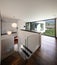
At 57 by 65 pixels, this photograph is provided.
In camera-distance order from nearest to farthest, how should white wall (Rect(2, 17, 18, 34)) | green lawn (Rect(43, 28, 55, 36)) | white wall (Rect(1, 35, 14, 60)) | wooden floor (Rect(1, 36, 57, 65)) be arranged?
wooden floor (Rect(1, 36, 57, 65))
white wall (Rect(1, 35, 14, 60))
white wall (Rect(2, 17, 18, 34))
green lawn (Rect(43, 28, 55, 36))

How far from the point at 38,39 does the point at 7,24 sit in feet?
12.7

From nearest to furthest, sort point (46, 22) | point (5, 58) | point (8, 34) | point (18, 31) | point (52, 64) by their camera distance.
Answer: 1. point (52, 64)
2. point (5, 58)
3. point (8, 34)
4. point (18, 31)
5. point (46, 22)

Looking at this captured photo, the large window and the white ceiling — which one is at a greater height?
the white ceiling

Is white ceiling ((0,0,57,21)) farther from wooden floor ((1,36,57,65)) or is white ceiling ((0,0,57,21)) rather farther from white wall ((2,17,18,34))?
white wall ((2,17,18,34))

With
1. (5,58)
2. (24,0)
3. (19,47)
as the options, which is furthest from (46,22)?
(24,0)

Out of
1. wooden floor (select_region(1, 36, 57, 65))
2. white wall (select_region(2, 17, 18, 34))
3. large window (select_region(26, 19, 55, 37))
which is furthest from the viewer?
large window (select_region(26, 19, 55, 37))

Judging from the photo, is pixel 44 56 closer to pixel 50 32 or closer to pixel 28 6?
pixel 28 6

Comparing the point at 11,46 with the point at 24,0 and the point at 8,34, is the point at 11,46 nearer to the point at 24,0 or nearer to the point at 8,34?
the point at 8,34

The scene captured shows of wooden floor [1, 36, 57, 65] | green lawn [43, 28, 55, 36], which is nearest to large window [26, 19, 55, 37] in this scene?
green lawn [43, 28, 55, 36]

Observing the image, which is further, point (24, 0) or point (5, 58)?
point (5, 58)

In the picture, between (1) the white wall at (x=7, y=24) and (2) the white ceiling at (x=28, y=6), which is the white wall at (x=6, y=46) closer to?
(1) the white wall at (x=7, y=24)

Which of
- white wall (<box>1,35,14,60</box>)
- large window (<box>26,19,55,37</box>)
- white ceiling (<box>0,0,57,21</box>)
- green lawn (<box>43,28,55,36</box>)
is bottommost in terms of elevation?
white wall (<box>1,35,14,60</box>)

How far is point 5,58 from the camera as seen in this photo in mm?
6820

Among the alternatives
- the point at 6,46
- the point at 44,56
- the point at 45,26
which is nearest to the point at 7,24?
the point at 6,46
